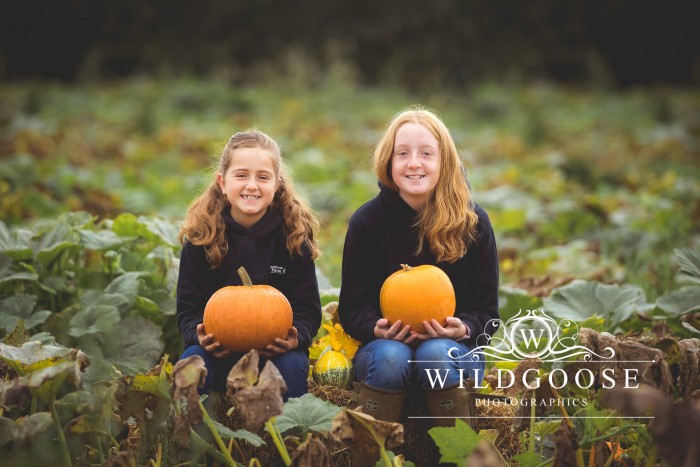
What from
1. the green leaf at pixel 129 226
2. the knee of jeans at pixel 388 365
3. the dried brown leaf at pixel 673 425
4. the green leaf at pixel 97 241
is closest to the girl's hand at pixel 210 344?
the knee of jeans at pixel 388 365

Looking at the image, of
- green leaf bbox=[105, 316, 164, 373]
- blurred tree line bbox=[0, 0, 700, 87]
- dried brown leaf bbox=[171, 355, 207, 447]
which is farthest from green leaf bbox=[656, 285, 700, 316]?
blurred tree line bbox=[0, 0, 700, 87]

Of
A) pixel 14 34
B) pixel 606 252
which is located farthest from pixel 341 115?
pixel 14 34

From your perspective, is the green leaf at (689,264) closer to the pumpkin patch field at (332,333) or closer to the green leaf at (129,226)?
the pumpkin patch field at (332,333)

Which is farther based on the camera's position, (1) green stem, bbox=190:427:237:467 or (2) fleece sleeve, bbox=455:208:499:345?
(2) fleece sleeve, bbox=455:208:499:345

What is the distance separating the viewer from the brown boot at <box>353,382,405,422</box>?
204cm

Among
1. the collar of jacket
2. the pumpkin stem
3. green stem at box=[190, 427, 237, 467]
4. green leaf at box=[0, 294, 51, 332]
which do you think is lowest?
green stem at box=[190, 427, 237, 467]

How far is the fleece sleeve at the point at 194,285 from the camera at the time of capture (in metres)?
2.30

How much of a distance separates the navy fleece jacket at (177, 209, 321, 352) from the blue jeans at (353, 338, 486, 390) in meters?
0.28

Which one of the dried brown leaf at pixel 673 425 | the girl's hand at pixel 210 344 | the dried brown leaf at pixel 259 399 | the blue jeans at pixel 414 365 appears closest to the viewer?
the dried brown leaf at pixel 673 425

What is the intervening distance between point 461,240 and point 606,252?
2.50 m

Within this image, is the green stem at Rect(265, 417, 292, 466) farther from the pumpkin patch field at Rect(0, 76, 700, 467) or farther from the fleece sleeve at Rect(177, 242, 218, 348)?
the fleece sleeve at Rect(177, 242, 218, 348)

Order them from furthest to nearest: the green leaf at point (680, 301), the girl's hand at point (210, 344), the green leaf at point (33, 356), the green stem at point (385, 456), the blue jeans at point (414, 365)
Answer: the green leaf at point (680, 301), the girl's hand at point (210, 344), the blue jeans at point (414, 365), the green leaf at point (33, 356), the green stem at point (385, 456)

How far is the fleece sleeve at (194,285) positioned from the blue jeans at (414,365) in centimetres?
57

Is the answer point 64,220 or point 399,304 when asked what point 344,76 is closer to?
point 64,220
